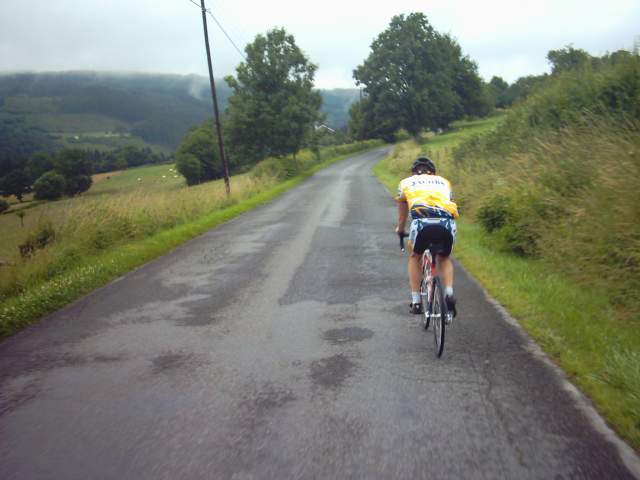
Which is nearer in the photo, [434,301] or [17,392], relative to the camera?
[17,392]

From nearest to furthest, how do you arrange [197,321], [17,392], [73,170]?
[17,392] → [197,321] → [73,170]

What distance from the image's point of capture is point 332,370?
4648 millimetres

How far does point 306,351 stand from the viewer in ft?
17.0

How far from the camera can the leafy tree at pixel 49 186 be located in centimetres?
1499

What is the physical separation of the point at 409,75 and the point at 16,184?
2203 inches

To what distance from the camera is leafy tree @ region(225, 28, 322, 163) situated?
40.2 m

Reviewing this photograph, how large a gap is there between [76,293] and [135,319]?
7.36ft

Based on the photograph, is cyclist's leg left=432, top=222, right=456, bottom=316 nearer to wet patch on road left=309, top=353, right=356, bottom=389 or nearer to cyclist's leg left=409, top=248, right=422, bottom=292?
cyclist's leg left=409, top=248, right=422, bottom=292

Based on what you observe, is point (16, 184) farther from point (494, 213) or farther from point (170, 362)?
point (494, 213)

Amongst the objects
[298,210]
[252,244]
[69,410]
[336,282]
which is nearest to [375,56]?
[298,210]

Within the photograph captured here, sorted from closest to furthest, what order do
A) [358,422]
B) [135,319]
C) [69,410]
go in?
1. [358,422]
2. [69,410]
3. [135,319]

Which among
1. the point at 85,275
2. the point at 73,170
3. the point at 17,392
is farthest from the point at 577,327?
the point at 73,170

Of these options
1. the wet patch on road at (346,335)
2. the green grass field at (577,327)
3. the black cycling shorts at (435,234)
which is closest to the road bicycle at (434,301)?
the black cycling shorts at (435,234)

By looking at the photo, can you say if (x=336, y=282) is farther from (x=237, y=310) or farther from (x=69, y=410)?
(x=69, y=410)
